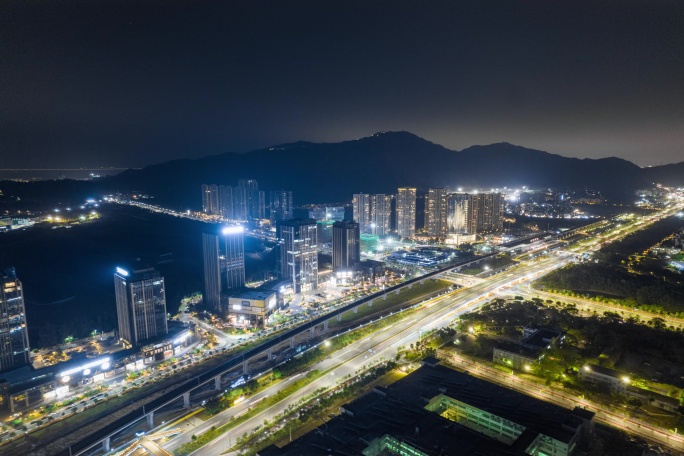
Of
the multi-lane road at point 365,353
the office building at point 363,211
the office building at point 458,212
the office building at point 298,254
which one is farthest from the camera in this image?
the office building at point 363,211

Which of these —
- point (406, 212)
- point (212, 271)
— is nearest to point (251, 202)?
point (406, 212)

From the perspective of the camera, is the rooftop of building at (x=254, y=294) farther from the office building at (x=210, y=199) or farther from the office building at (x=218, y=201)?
the office building at (x=210, y=199)

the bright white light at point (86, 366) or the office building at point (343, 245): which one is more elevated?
the office building at point (343, 245)

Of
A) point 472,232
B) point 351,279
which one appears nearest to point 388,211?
point 472,232

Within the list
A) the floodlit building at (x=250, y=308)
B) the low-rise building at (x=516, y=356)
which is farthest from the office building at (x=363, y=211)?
the low-rise building at (x=516, y=356)

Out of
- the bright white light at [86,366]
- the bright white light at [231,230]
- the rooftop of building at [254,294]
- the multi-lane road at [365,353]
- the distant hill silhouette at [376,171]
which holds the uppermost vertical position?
the distant hill silhouette at [376,171]

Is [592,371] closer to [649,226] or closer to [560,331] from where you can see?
[560,331]

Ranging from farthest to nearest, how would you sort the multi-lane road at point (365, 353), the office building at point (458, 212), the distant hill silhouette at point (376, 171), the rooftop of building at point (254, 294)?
the distant hill silhouette at point (376, 171)
the office building at point (458, 212)
the rooftop of building at point (254, 294)
the multi-lane road at point (365, 353)
